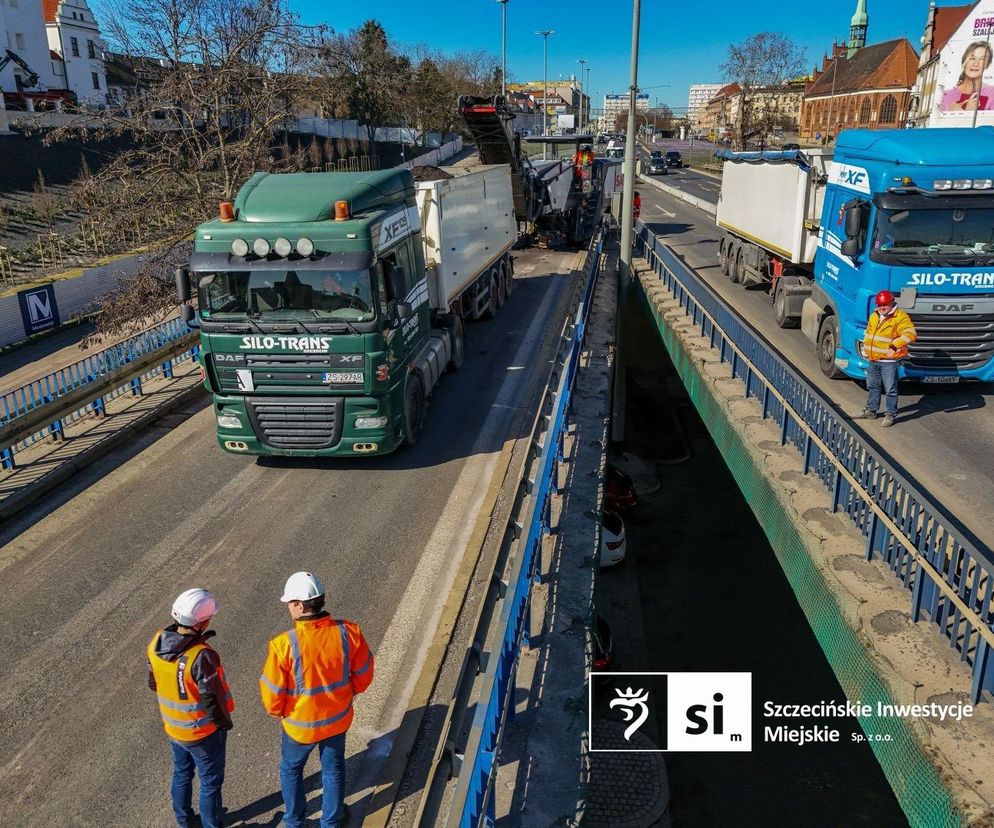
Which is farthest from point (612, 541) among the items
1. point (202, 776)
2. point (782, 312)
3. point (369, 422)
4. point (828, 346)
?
point (202, 776)

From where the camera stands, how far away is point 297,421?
942cm

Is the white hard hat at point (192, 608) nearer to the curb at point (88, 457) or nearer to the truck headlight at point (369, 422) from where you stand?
the truck headlight at point (369, 422)

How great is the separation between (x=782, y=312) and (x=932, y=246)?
218 inches

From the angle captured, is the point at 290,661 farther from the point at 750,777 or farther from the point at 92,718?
the point at 750,777

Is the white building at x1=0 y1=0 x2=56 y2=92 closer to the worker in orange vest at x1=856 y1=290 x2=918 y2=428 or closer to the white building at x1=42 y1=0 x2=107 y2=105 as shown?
the white building at x1=42 y1=0 x2=107 y2=105

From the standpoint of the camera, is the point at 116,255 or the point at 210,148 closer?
the point at 210,148

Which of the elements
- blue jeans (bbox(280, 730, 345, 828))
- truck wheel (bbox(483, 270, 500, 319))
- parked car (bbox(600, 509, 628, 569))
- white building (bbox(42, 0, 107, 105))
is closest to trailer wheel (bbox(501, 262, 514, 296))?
truck wheel (bbox(483, 270, 500, 319))

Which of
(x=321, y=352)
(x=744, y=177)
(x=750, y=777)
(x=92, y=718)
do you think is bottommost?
(x=750, y=777)

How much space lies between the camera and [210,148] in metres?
18.1

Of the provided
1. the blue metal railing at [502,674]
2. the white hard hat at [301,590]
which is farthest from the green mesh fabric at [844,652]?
the white hard hat at [301,590]

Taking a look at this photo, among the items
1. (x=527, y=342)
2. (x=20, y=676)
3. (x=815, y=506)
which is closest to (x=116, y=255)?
(x=527, y=342)

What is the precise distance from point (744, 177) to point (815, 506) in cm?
1365

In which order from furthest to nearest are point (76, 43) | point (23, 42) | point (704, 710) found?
point (76, 43)
point (23, 42)
point (704, 710)

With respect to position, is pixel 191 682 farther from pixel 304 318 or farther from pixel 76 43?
pixel 76 43
